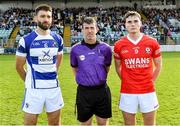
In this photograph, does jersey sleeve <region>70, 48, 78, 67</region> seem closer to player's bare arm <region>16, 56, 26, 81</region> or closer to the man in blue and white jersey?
the man in blue and white jersey

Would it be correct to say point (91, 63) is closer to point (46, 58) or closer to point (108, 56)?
point (108, 56)

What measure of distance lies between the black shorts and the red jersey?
0.32 m

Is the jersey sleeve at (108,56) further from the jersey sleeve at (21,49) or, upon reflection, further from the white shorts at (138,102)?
the jersey sleeve at (21,49)

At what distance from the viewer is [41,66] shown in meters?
5.46

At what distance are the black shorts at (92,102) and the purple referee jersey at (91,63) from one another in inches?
4.1

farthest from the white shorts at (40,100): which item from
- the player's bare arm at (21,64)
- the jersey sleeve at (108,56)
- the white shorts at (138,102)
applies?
the white shorts at (138,102)

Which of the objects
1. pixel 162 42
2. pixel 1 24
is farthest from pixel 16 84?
pixel 1 24

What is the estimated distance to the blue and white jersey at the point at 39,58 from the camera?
5.46 metres

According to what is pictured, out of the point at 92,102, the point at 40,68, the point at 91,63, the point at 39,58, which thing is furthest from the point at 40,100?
the point at 91,63

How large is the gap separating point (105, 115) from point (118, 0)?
40626mm

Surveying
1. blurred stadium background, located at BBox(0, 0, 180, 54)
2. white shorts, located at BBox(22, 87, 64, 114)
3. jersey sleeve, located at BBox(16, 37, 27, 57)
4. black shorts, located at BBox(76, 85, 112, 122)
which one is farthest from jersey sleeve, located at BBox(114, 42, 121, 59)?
blurred stadium background, located at BBox(0, 0, 180, 54)

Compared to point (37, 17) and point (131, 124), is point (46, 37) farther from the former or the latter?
point (131, 124)

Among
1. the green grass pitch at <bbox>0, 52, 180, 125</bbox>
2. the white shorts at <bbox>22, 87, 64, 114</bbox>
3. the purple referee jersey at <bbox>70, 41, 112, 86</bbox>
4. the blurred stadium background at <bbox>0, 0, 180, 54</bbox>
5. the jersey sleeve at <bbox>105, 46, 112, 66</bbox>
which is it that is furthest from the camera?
the blurred stadium background at <bbox>0, 0, 180, 54</bbox>

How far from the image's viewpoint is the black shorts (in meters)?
5.62
